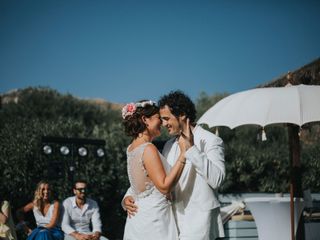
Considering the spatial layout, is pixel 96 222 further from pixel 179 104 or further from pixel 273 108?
pixel 179 104

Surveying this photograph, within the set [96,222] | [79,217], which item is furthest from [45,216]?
[96,222]

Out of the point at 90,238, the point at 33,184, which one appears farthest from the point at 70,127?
the point at 90,238

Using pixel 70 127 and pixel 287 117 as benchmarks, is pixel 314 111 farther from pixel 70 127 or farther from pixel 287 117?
pixel 70 127

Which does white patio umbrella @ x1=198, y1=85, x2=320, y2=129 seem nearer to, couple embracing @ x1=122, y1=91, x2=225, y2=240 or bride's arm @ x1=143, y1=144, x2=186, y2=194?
couple embracing @ x1=122, y1=91, x2=225, y2=240

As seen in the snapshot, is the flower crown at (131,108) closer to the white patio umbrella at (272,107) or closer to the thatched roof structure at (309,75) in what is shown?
the white patio umbrella at (272,107)

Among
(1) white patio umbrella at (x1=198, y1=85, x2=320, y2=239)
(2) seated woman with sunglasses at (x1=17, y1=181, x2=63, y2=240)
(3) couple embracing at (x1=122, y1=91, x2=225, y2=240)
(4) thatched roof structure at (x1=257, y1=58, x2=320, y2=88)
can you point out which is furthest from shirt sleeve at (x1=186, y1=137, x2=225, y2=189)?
(2) seated woman with sunglasses at (x1=17, y1=181, x2=63, y2=240)

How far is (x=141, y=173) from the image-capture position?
303 centimetres

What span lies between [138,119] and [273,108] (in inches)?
82.5

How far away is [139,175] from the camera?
305cm

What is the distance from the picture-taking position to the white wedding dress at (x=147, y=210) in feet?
9.70

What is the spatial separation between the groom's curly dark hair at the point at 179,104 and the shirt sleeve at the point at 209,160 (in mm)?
248

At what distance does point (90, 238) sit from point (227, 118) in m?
2.57

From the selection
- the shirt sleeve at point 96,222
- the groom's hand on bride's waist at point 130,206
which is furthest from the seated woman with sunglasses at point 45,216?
the groom's hand on bride's waist at point 130,206

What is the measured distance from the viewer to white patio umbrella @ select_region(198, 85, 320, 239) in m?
4.61
